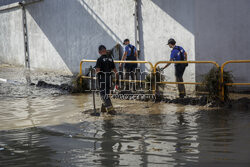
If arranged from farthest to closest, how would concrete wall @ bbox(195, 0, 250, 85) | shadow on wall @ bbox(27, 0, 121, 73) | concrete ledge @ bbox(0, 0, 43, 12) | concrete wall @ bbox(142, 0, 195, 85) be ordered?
concrete ledge @ bbox(0, 0, 43, 12)
shadow on wall @ bbox(27, 0, 121, 73)
concrete wall @ bbox(142, 0, 195, 85)
concrete wall @ bbox(195, 0, 250, 85)

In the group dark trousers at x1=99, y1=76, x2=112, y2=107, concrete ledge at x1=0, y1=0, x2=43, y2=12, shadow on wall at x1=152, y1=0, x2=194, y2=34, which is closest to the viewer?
dark trousers at x1=99, y1=76, x2=112, y2=107

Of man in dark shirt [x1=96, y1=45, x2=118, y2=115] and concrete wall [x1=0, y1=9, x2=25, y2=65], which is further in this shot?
concrete wall [x1=0, y1=9, x2=25, y2=65]

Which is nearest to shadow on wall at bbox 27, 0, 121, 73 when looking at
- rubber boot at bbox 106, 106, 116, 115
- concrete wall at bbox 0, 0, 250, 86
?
concrete wall at bbox 0, 0, 250, 86

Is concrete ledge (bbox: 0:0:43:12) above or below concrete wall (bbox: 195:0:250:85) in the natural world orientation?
above

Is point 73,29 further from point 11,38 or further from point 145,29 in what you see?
point 11,38

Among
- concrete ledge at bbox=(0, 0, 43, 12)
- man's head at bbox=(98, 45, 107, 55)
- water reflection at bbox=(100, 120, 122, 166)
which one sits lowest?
water reflection at bbox=(100, 120, 122, 166)

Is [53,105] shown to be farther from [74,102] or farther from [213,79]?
[213,79]

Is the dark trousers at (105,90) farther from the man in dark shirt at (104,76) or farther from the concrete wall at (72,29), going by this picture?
the concrete wall at (72,29)

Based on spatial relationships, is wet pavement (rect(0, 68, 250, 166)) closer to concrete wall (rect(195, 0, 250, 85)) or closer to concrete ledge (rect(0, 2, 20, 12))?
concrete wall (rect(195, 0, 250, 85))

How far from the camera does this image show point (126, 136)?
277 inches

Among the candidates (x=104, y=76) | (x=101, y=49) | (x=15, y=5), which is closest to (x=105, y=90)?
(x=104, y=76)

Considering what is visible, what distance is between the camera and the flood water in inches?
223

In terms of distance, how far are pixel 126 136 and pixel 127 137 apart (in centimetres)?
8

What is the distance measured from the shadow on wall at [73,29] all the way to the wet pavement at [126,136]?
663 cm
